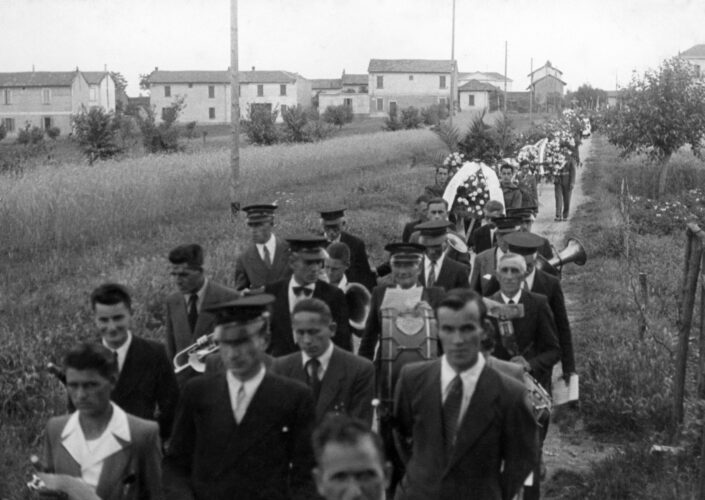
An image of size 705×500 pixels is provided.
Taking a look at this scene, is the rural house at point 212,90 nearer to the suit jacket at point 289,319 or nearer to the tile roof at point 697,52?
the tile roof at point 697,52

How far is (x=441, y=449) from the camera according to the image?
4.88 meters

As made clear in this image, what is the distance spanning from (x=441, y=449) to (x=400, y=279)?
9.09ft

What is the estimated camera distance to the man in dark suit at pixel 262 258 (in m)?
9.34

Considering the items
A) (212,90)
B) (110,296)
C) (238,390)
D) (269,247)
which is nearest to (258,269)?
(269,247)

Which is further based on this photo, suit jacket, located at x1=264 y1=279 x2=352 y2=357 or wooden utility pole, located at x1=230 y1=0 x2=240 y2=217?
wooden utility pole, located at x1=230 y1=0 x2=240 y2=217

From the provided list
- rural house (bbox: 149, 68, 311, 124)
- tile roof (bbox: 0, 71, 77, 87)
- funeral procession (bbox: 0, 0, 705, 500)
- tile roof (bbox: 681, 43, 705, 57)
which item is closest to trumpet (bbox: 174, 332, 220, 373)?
funeral procession (bbox: 0, 0, 705, 500)

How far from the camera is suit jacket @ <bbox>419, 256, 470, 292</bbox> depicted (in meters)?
8.59

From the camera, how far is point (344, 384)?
5660mm

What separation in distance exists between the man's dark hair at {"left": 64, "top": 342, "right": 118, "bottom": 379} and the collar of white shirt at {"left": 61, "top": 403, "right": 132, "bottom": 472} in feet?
0.79

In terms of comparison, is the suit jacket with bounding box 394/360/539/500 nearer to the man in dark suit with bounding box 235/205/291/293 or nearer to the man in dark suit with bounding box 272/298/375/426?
the man in dark suit with bounding box 272/298/375/426

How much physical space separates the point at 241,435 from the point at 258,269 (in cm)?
476

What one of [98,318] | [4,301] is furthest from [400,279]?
[4,301]

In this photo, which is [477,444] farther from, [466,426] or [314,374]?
[314,374]

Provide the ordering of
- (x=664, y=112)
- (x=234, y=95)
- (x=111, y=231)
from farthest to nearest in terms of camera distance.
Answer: (x=664, y=112) → (x=234, y=95) → (x=111, y=231)
